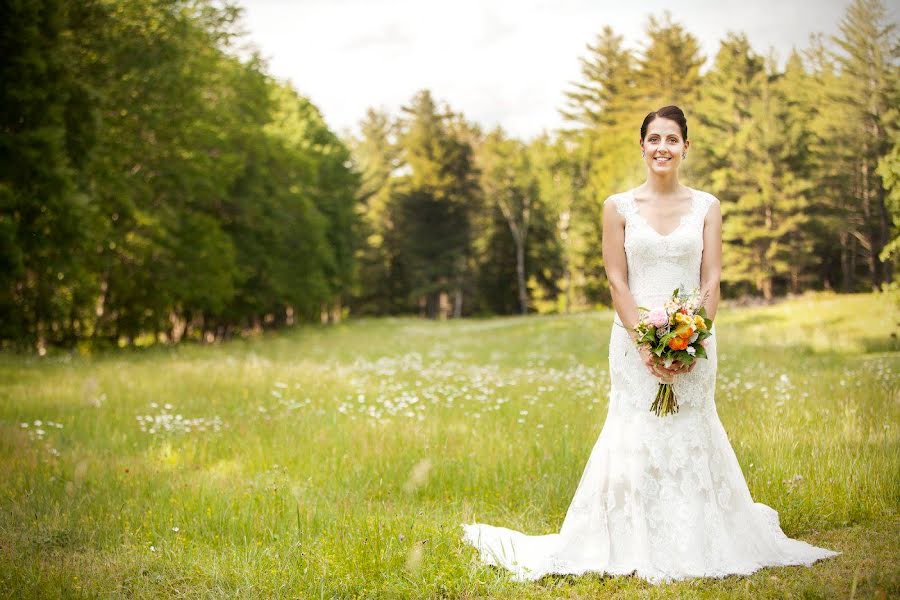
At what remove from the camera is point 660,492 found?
15.5ft

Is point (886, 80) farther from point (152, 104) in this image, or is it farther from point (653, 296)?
point (152, 104)

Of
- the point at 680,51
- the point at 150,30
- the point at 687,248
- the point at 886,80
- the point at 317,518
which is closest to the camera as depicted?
the point at 687,248

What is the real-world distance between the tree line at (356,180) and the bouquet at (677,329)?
708cm

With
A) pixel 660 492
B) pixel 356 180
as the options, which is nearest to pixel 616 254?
pixel 660 492

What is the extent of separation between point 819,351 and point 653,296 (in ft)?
38.4

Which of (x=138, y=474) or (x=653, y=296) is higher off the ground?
(x=653, y=296)

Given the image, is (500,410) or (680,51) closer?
(500,410)

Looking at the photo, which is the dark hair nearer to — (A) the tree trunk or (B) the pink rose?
(B) the pink rose

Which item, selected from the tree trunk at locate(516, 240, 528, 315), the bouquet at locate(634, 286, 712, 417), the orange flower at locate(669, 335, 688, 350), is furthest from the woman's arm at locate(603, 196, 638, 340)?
the tree trunk at locate(516, 240, 528, 315)

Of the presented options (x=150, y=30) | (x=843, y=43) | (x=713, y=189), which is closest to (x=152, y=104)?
(x=150, y=30)

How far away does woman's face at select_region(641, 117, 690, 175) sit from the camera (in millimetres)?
4816

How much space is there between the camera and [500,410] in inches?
360

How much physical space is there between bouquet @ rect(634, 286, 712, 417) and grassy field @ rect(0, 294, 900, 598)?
1.55m

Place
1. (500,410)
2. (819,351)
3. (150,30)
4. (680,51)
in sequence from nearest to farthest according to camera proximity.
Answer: (500,410) < (819,351) < (150,30) < (680,51)
